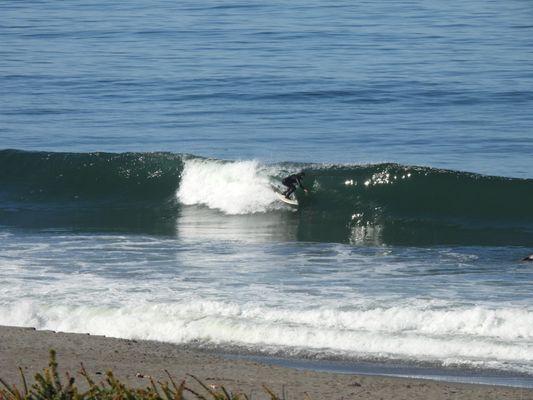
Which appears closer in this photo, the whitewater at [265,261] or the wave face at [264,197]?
the whitewater at [265,261]

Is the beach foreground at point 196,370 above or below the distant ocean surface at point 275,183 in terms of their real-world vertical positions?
below

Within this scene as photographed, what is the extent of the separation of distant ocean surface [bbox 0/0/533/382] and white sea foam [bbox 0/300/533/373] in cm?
2

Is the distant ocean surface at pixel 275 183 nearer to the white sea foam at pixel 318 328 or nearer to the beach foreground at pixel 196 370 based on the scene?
the white sea foam at pixel 318 328

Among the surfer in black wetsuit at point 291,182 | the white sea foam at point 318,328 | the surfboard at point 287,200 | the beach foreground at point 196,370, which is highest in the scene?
the surfer in black wetsuit at point 291,182

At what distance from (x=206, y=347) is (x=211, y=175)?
8901 millimetres

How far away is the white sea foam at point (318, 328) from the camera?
977cm

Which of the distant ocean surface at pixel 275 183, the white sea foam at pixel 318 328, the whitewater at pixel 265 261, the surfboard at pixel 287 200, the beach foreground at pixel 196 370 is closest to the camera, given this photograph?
the beach foreground at pixel 196 370

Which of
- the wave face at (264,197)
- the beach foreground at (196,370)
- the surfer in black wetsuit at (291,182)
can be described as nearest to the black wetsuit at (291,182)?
the surfer in black wetsuit at (291,182)

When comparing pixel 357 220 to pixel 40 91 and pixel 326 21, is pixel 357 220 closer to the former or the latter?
pixel 40 91

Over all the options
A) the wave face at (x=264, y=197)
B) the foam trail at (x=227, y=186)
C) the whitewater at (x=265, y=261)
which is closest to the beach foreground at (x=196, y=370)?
the whitewater at (x=265, y=261)

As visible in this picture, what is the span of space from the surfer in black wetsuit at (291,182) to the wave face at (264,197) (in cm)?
16

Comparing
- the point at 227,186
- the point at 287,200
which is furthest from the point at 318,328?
the point at 227,186

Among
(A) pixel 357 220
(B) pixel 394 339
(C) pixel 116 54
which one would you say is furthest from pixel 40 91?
(B) pixel 394 339

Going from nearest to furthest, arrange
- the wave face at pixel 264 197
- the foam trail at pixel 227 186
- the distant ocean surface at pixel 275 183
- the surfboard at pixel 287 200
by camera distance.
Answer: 1. the distant ocean surface at pixel 275 183
2. the wave face at pixel 264 197
3. the surfboard at pixel 287 200
4. the foam trail at pixel 227 186
